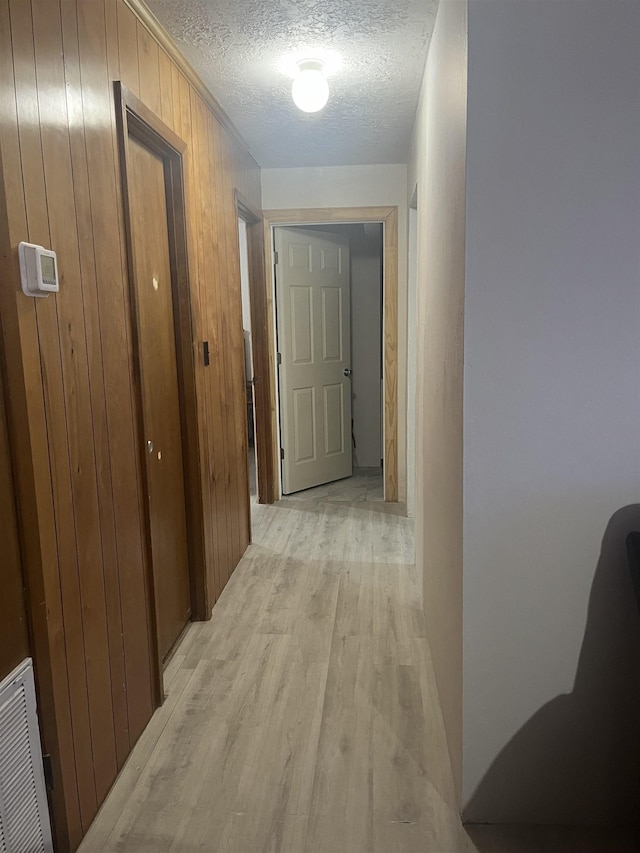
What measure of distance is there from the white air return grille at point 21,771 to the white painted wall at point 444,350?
1.03 metres

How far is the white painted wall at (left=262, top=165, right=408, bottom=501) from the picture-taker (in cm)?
413

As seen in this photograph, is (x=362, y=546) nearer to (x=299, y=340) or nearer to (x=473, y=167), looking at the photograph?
(x=299, y=340)

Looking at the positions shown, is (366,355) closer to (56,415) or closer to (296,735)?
(296,735)

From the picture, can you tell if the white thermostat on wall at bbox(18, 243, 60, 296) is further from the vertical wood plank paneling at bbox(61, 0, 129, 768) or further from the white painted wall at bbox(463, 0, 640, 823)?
the white painted wall at bbox(463, 0, 640, 823)

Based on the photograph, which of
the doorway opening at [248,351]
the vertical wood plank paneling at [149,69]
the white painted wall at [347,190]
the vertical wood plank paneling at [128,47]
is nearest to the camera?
the vertical wood plank paneling at [128,47]

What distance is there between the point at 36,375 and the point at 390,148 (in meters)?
3.03

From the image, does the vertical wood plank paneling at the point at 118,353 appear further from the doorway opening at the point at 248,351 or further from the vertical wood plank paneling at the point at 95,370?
the doorway opening at the point at 248,351

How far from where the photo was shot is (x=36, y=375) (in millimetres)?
1356

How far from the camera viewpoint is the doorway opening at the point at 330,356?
14.5 feet

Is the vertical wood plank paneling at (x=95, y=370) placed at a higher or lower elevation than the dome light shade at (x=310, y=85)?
lower

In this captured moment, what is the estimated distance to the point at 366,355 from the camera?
5301 millimetres

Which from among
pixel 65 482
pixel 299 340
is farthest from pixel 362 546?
pixel 65 482

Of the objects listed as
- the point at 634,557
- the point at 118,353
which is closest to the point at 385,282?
the point at 118,353

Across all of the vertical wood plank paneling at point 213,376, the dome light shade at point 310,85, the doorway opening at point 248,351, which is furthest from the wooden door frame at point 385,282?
the dome light shade at point 310,85
